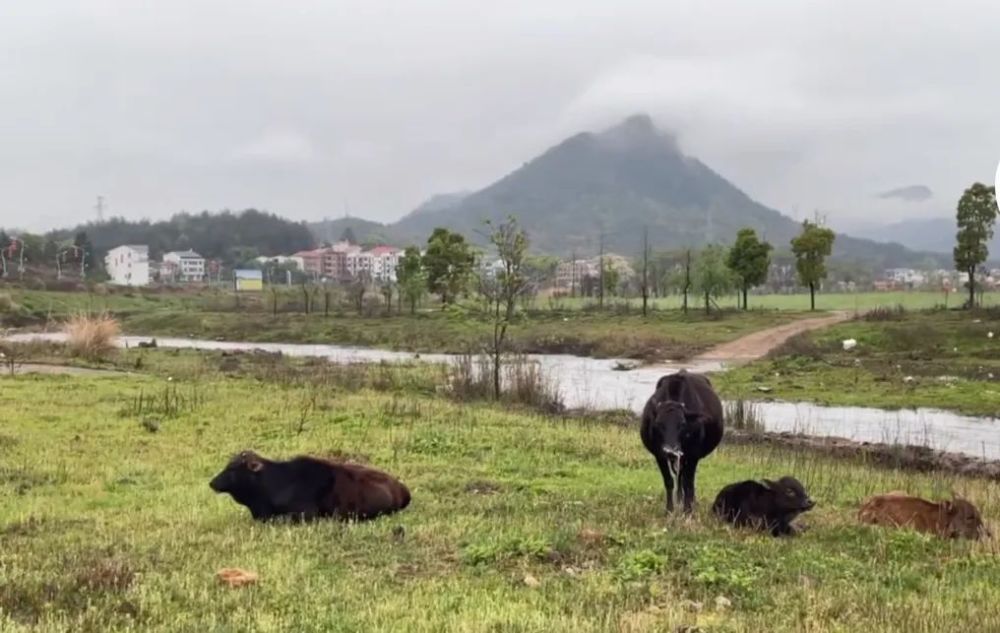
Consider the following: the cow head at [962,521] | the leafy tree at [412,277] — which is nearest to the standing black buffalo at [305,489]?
the cow head at [962,521]

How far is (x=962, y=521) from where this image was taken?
982 cm

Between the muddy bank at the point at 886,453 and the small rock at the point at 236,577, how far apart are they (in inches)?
568

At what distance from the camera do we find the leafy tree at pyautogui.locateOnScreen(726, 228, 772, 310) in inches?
2665

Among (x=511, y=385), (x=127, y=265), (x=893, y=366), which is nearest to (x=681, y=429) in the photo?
(x=511, y=385)

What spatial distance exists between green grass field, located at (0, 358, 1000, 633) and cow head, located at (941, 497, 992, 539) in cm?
52

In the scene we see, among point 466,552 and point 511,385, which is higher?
point 466,552

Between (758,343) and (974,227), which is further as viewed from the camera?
(974,227)

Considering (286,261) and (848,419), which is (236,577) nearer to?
(848,419)

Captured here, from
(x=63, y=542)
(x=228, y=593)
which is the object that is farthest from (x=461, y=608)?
(x=63, y=542)

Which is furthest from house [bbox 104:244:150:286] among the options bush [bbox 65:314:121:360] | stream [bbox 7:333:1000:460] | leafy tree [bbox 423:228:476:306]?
stream [bbox 7:333:1000:460]

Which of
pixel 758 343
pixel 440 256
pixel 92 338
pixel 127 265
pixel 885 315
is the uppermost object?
pixel 127 265

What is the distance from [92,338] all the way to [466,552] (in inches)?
1256

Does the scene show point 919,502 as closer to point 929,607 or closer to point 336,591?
point 929,607

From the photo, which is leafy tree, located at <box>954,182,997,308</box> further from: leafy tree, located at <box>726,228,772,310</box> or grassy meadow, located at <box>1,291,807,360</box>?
leafy tree, located at <box>726,228,772,310</box>
